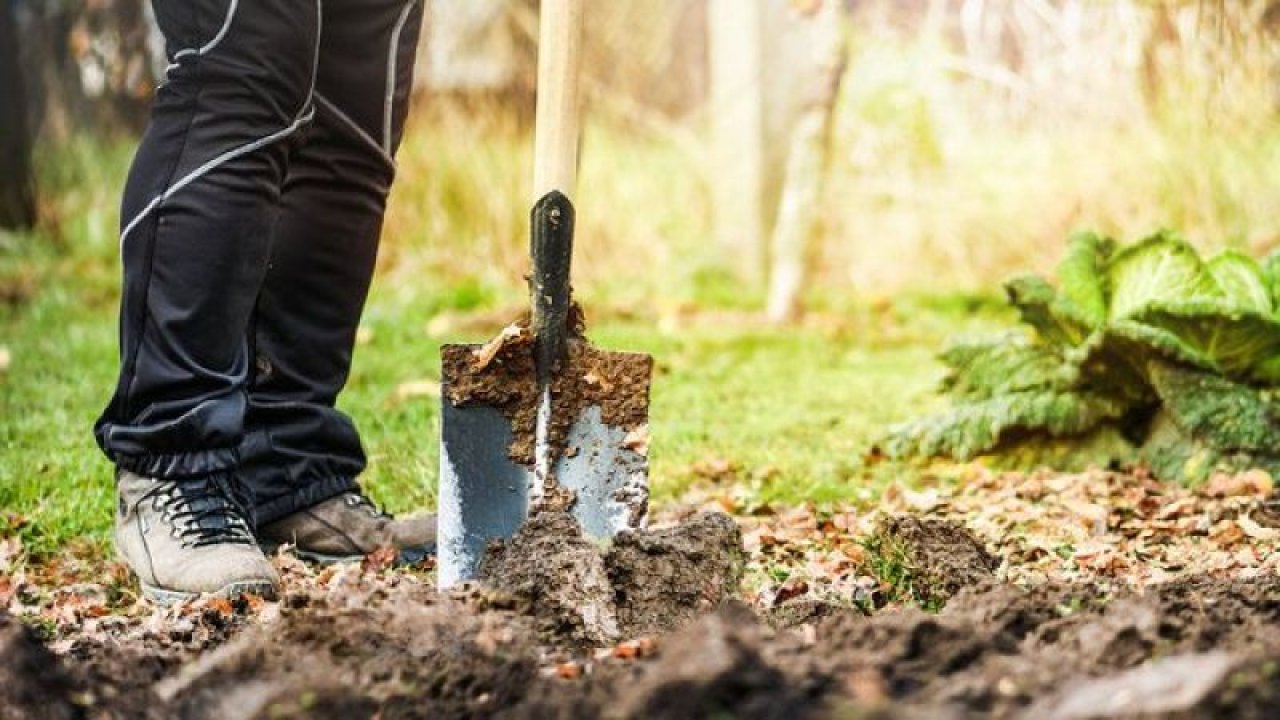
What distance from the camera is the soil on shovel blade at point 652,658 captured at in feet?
4.46

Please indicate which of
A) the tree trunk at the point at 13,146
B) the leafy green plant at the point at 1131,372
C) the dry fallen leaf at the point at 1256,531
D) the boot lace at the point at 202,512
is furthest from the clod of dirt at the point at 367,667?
the tree trunk at the point at 13,146

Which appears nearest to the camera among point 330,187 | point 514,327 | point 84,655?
point 84,655

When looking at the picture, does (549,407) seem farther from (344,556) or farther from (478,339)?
(478,339)

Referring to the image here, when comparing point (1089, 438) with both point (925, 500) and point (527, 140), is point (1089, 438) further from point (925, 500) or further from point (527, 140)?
point (527, 140)

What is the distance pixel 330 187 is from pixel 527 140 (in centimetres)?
498

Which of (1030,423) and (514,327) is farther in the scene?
(1030,423)

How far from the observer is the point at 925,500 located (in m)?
3.08

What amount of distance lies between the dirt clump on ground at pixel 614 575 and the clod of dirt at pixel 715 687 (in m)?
0.51

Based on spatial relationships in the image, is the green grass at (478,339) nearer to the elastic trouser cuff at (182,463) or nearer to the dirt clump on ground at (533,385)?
the elastic trouser cuff at (182,463)

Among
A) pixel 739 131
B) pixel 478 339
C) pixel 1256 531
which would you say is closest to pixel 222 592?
pixel 1256 531

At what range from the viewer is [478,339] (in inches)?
205

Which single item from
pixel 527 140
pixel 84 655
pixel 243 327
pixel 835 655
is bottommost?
pixel 84 655

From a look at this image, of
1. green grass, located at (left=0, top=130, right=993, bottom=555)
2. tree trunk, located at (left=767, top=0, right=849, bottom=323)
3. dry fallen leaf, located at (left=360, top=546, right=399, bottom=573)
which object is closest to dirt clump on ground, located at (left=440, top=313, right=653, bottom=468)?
dry fallen leaf, located at (left=360, top=546, right=399, bottom=573)

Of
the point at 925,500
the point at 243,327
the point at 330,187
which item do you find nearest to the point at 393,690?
the point at 243,327
